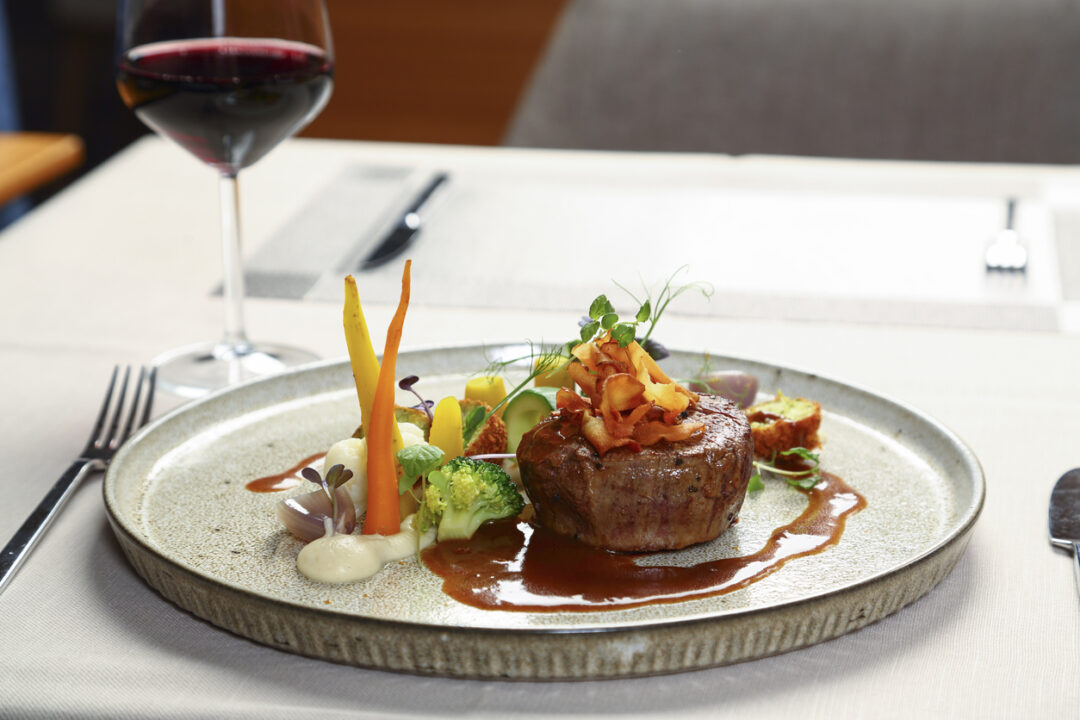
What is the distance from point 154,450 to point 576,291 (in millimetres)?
892

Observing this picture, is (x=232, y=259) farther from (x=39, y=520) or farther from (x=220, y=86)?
(x=39, y=520)

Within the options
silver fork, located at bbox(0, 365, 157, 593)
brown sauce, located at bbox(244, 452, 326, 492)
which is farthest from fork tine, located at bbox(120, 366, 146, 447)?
brown sauce, located at bbox(244, 452, 326, 492)

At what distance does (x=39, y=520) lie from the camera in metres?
1.24

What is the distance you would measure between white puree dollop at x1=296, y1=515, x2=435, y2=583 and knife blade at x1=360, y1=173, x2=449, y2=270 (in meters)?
1.06

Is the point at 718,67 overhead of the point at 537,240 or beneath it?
overhead

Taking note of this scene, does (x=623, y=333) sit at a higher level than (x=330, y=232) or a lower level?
higher

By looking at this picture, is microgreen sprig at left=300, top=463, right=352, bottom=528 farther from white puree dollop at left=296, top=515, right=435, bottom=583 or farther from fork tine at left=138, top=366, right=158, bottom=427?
fork tine at left=138, top=366, right=158, bottom=427

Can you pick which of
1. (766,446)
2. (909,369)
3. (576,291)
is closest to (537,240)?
(576,291)

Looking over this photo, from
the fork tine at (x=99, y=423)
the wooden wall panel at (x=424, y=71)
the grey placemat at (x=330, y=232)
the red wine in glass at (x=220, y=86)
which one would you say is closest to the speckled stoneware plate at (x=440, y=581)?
the fork tine at (x=99, y=423)

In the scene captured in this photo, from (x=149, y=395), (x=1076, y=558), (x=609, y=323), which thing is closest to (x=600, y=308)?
(x=609, y=323)

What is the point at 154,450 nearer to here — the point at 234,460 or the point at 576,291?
the point at 234,460

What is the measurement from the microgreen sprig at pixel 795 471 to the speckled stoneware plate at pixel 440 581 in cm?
1

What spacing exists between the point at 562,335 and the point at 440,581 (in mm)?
841

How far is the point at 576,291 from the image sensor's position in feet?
6.74
